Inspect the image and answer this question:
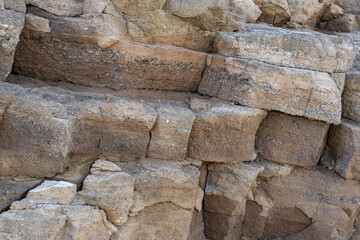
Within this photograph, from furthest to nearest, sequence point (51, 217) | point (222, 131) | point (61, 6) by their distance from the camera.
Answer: point (222, 131) → point (61, 6) → point (51, 217)

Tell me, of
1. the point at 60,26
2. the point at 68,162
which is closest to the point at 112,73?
the point at 60,26

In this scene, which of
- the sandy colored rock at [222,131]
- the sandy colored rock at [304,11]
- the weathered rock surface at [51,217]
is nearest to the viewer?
the weathered rock surface at [51,217]

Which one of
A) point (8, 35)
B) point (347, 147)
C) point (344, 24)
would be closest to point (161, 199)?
point (8, 35)

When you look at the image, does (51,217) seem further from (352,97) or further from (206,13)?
(352,97)

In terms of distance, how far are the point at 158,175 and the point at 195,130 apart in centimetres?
61

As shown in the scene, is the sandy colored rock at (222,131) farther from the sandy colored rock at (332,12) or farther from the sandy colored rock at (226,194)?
the sandy colored rock at (332,12)

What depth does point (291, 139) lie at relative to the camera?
4.45m

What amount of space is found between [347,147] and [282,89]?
1.04 metres

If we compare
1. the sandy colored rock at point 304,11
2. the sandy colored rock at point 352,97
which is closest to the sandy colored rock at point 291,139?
the sandy colored rock at point 352,97

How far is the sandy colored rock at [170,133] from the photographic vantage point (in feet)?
12.6

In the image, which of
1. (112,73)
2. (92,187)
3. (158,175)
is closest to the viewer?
(92,187)

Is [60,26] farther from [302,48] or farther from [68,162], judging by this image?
[302,48]

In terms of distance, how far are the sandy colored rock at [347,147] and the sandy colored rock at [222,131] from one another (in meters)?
0.94

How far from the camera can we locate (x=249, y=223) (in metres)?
4.85
